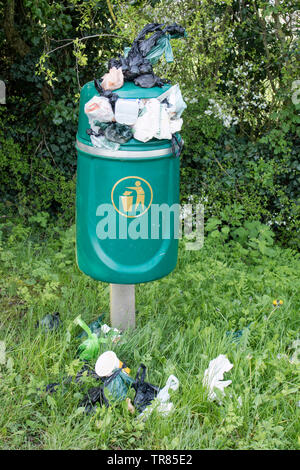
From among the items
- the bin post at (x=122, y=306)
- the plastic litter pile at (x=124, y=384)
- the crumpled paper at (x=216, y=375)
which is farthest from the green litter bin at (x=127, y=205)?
the crumpled paper at (x=216, y=375)

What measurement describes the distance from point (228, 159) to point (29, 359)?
8.29 feet

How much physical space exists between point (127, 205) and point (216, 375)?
85 cm

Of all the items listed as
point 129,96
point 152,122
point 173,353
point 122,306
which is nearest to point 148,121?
point 152,122

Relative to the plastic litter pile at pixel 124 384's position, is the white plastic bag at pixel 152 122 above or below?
above

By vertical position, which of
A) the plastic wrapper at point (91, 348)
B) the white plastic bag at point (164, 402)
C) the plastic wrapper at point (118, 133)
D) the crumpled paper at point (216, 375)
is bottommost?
the white plastic bag at point (164, 402)

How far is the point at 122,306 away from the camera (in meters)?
2.85

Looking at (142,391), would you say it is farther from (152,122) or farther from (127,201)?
(152,122)

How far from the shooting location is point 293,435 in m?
2.32

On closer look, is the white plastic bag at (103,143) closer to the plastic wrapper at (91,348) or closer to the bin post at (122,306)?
the bin post at (122,306)

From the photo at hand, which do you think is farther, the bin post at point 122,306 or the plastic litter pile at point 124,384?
the bin post at point 122,306

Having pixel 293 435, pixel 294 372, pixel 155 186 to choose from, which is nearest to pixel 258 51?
pixel 155 186

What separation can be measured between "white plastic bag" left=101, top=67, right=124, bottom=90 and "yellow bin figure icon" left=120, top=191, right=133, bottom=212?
46 cm

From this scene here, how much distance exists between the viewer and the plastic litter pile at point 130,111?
237 centimetres

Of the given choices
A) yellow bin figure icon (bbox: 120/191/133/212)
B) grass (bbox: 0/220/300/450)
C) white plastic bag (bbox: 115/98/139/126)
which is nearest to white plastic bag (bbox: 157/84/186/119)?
white plastic bag (bbox: 115/98/139/126)
